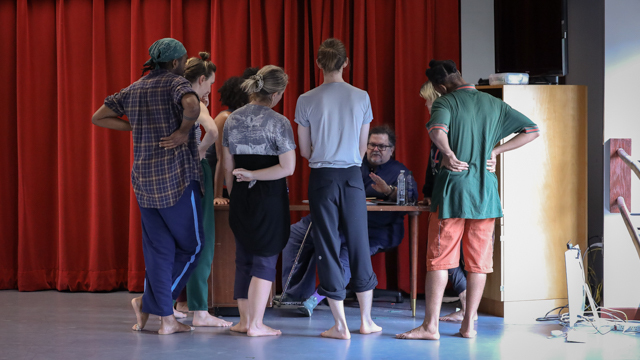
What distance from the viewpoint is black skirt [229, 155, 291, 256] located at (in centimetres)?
298

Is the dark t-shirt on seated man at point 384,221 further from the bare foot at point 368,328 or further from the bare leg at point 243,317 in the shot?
the bare leg at point 243,317

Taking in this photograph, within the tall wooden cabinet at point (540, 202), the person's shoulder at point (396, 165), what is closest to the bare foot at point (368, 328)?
the tall wooden cabinet at point (540, 202)

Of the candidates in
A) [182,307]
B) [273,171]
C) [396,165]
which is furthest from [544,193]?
[182,307]

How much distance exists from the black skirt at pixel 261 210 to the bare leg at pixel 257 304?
17cm

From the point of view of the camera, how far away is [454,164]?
288 cm

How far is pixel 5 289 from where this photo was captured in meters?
4.52

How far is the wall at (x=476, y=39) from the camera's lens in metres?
4.29

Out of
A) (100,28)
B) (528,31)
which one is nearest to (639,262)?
(528,31)

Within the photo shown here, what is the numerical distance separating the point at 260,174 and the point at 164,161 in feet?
1.62

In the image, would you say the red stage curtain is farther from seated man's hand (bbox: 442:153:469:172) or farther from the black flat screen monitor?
seated man's hand (bbox: 442:153:469:172)

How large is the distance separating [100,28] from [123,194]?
1.32 meters

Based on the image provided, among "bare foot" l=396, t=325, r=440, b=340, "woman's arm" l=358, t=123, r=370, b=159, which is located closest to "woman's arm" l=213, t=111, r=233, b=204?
"woman's arm" l=358, t=123, r=370, b=159

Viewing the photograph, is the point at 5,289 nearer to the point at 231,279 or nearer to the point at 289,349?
the point at 231,279

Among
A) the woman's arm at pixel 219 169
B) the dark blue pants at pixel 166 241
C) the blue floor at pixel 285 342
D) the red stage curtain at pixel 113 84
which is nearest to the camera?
the blue floor at pixel 285 342
